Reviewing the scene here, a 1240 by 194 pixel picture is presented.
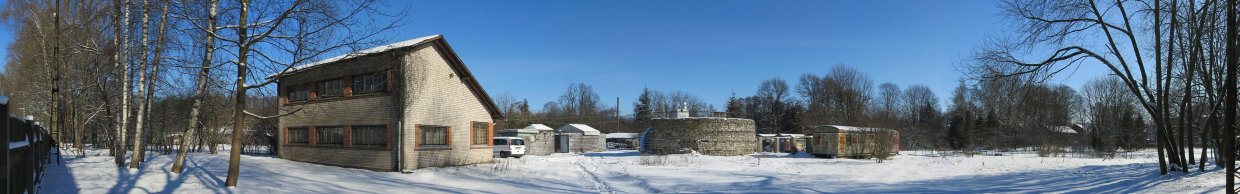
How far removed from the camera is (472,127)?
23859mm

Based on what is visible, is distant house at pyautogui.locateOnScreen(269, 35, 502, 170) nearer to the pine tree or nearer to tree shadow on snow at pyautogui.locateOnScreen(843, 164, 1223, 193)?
tree shadow on snow at pyautogui.locateOnScreen(843, 164, 1223, 193)

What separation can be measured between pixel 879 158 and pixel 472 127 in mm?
17261

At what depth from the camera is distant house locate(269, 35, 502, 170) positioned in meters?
20.5

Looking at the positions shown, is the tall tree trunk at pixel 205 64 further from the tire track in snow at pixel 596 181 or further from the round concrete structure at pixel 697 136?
the round concrete structure at pixel 697 136

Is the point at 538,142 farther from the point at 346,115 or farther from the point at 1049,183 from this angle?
the point at 1049,183

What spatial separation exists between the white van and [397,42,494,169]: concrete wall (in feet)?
33.1

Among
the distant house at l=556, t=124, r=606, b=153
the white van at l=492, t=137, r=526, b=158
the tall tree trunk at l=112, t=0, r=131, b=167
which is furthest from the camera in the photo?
the distant house at l=556, t=124, r=606, b=153

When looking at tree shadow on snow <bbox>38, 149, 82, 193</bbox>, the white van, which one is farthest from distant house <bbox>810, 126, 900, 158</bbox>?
tree shadow on snow <bbox>38, 149, 82, 193</bbox>

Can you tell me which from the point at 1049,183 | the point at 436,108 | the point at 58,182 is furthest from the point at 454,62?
the point at 1049,183

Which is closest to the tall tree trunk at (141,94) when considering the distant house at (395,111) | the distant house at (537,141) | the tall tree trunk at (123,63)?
the tall tree trunk at (123,63)

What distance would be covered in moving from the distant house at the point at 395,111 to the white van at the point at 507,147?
9294 mm

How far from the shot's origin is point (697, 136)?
131 feet

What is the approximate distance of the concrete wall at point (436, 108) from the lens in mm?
20503

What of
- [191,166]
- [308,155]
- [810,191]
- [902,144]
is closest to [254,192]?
[191,166]
